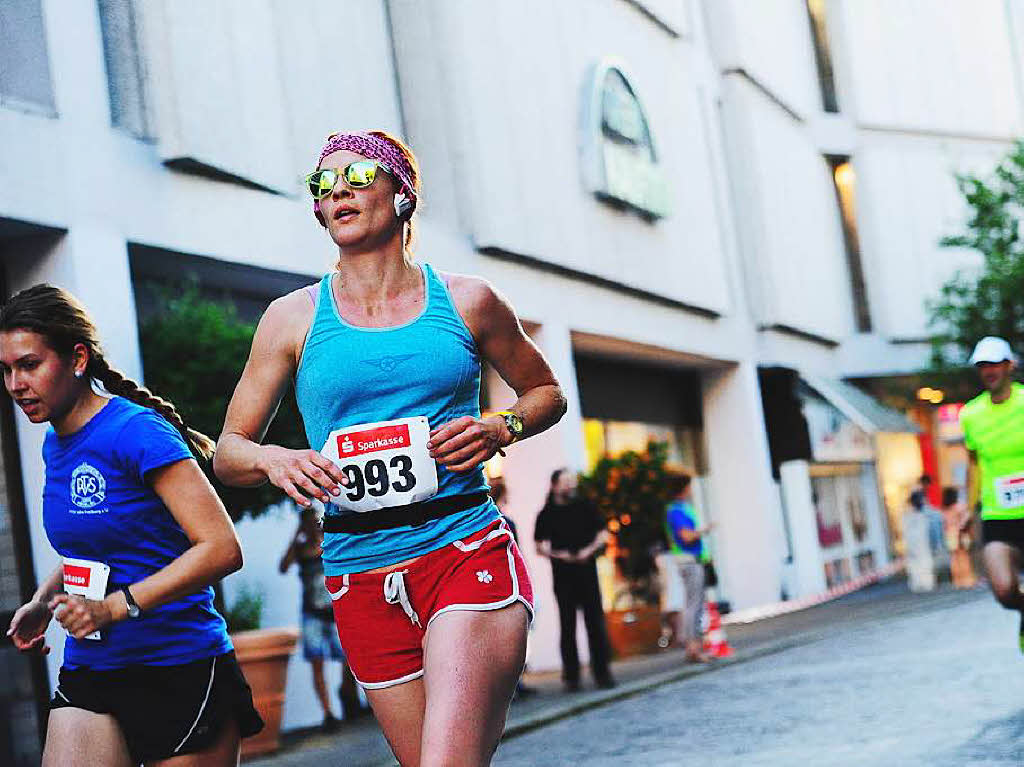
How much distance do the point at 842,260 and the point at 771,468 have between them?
849cm

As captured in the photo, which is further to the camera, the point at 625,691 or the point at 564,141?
the point at 564,141

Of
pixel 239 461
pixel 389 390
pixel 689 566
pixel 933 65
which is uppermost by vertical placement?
pixel 933 65

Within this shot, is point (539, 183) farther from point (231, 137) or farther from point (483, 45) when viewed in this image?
point (231, 137)

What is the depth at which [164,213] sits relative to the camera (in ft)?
39.4

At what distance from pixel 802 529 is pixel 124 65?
1875 cm

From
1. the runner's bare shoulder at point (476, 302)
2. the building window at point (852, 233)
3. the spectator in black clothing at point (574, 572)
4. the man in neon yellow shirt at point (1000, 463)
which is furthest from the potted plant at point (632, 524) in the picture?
the building window at point (852, 233)

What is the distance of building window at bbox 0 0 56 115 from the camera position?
1096cm

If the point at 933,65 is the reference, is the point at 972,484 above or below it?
below

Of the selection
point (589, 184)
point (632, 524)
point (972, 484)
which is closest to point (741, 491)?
point (589, 184)

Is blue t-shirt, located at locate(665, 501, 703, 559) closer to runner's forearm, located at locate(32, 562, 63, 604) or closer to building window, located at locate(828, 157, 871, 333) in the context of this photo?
runner's forearm, located at locate(32, 562, 63, 604)

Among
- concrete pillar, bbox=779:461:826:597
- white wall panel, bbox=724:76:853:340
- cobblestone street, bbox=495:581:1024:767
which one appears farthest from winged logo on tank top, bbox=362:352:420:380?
white wall panel, bbox=724:76:853:340

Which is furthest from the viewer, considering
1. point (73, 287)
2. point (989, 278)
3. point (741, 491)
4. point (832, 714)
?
point (989, 278)

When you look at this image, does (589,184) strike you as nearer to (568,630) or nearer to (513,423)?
(568,630)

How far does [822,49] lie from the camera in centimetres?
3575
